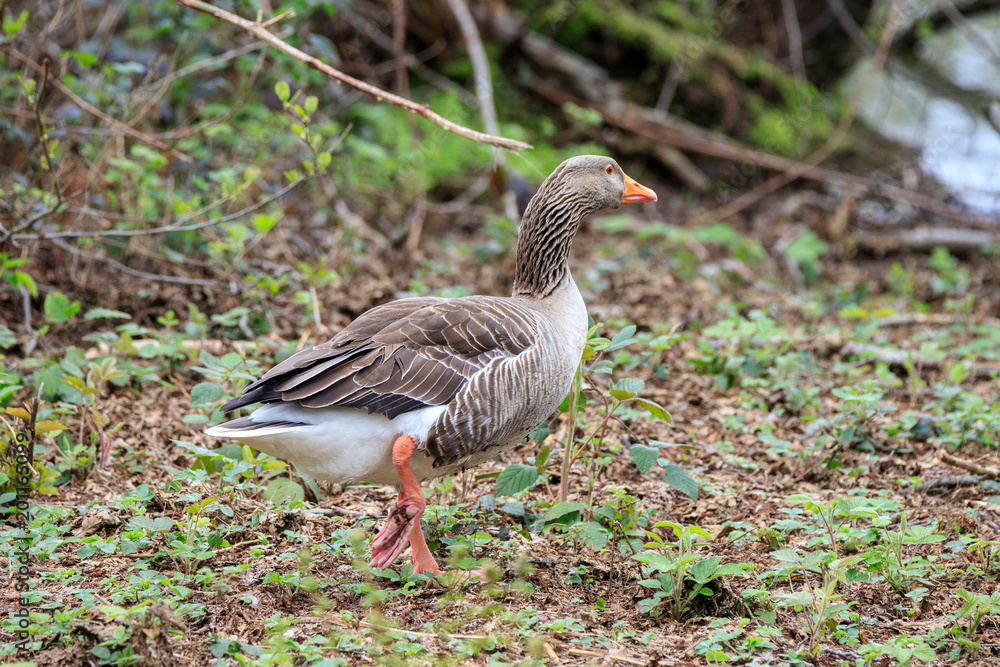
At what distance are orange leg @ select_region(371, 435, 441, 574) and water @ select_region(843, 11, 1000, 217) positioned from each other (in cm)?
1165

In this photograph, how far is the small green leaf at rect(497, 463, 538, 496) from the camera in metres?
4.22

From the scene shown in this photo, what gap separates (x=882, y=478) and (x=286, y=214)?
6.72 meters

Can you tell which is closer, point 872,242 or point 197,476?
point 197,476

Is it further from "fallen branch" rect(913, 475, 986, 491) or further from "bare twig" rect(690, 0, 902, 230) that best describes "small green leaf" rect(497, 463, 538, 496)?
"bare twig" rect(690, 0, 902, 230)

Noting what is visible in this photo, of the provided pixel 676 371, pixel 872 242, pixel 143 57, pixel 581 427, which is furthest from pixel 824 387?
pixel 143 57

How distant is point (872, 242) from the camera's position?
11.7 metres

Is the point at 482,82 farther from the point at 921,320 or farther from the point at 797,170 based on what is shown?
the point at 921,320

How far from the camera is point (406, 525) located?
13.4 ft

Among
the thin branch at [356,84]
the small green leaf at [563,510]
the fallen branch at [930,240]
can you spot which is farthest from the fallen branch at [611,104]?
the small green leaf at [563,510]

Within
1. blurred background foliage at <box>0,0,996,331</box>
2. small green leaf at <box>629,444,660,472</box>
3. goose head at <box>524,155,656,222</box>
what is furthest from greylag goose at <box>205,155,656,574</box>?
blurred background foliage at <box>0,0,996,331</box>

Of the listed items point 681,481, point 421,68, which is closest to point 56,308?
point 681,481

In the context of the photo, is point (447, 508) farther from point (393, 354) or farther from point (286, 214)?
point (286, 214)

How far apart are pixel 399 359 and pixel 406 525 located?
31.3 inches

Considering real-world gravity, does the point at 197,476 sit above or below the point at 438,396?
below
